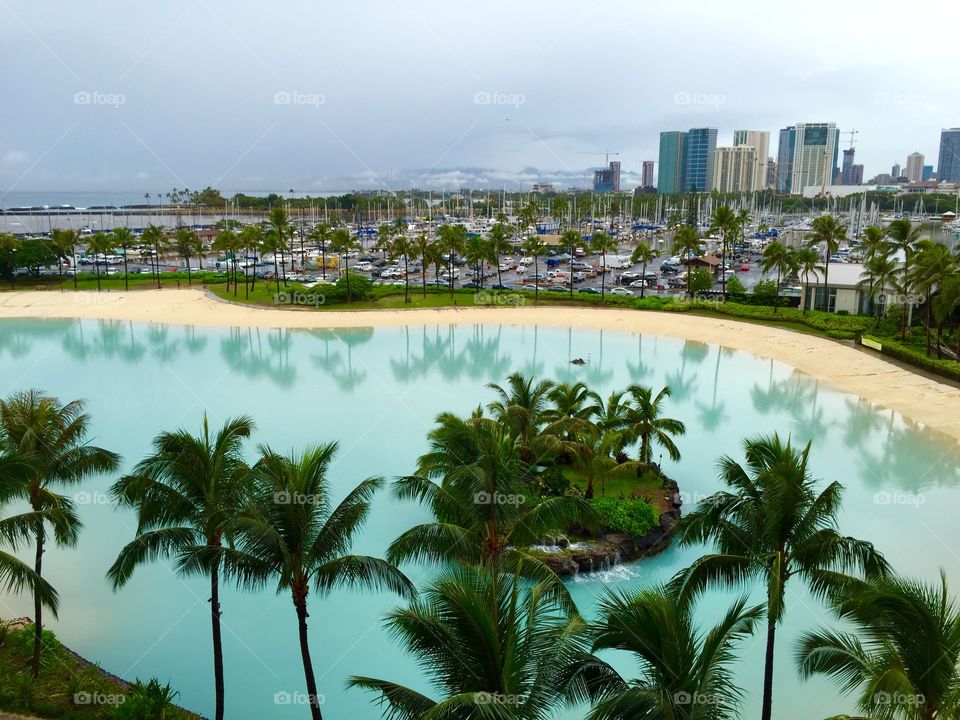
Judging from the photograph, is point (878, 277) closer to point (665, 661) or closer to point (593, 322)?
point (593, 322)

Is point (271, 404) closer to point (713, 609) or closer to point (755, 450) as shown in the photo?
point (713, 609)

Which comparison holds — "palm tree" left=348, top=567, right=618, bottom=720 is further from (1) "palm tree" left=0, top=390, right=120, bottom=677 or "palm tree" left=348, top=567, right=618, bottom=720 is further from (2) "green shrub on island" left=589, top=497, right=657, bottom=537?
(2) "green shrub on island" left=589, top=497, right=657, bottom=537

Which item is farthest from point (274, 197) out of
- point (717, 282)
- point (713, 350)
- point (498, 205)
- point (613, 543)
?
point (613, 543)

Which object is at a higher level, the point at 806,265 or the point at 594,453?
the point at 806,265

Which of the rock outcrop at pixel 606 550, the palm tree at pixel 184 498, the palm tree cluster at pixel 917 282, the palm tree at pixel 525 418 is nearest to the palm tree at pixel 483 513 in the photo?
the palm tree at pixel 184 498

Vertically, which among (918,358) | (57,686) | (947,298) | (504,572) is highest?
(947,298)

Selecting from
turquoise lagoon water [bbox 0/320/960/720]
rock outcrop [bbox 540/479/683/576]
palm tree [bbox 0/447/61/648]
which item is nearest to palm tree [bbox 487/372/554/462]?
rock outcrop [bbox 540/479/683/576]

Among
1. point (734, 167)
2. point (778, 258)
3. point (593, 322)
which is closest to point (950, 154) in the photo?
point (734, 167)

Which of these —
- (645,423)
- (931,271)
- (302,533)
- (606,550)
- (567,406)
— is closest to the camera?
(302,533)

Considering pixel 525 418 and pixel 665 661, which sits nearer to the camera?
pixel 665 661
